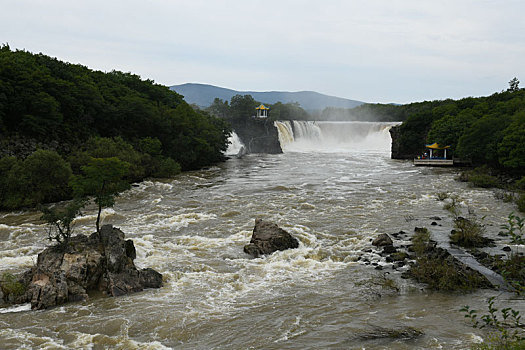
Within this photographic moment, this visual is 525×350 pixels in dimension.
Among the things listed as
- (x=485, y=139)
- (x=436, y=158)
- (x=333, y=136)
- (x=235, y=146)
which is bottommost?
(x=436, y=158)

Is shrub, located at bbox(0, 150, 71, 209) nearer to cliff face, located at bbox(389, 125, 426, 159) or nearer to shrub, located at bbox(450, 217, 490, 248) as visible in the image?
shrub, located at bbox(450, 217, 490, 248)

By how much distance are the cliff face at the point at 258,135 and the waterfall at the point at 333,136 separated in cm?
247

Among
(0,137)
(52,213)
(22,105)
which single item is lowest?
(52,213)

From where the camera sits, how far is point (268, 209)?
22.6 metres

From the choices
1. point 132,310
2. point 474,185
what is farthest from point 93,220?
point 474,185

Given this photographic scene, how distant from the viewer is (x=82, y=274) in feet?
37.3

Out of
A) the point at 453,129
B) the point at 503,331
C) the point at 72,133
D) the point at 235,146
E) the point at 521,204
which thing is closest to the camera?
the point at 503,331

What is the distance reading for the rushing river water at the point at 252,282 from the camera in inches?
356

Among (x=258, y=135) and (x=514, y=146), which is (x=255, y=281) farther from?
(x=258, y=135)

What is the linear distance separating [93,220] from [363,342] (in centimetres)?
1572

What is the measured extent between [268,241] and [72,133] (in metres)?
25.6

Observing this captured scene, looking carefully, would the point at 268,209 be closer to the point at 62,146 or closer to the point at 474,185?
the point at 474,185

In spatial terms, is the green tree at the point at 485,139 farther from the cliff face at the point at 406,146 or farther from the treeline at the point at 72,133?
the treeline at the point at 72,133

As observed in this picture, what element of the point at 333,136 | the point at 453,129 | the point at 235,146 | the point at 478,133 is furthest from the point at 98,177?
the point at 333,136
